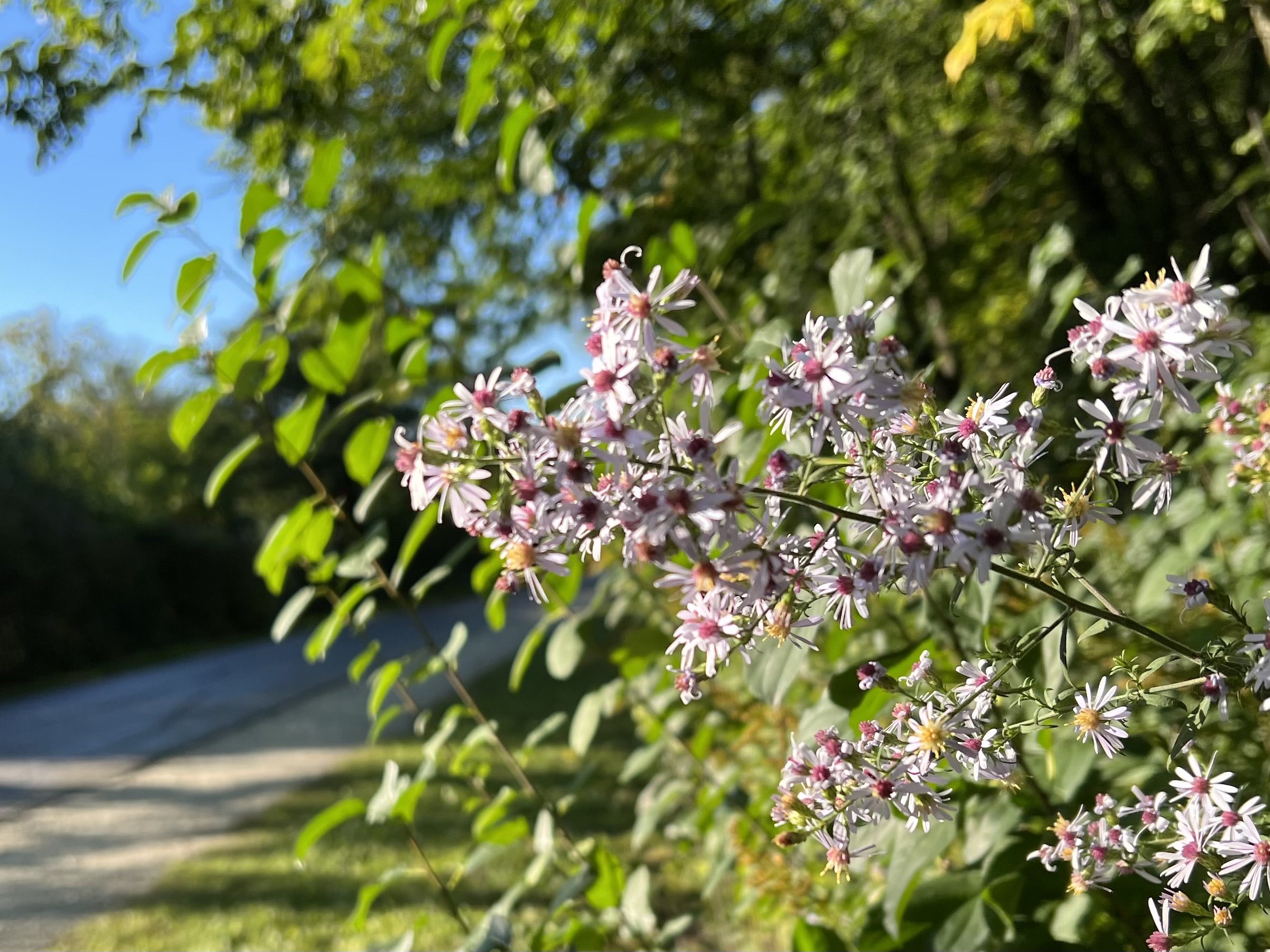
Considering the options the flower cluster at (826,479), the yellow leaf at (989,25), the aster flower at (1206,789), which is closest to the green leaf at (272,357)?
the flower cluster at (826,479)

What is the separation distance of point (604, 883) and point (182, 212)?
180 centimetres

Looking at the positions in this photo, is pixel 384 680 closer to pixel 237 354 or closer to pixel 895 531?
pixel 237 354

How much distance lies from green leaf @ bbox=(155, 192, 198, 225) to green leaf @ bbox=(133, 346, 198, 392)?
28 centimetres

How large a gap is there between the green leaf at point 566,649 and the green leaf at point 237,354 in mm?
937

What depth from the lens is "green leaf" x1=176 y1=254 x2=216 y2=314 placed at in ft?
6.16

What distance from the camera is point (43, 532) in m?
15.3

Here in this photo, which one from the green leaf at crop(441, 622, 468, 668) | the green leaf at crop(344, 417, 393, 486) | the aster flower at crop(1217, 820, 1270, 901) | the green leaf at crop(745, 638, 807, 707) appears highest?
the green leaf at crop(344, 417, 393, 486)

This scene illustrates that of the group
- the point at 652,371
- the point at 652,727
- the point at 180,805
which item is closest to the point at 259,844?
the point at 180,805

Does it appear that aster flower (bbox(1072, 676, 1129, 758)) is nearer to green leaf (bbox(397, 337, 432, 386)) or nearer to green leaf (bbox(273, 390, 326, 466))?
green leaf (bbox(397, 337, 432, 386))

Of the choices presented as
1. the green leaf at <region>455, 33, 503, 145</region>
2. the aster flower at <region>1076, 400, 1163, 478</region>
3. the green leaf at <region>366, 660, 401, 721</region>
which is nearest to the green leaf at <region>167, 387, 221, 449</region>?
the green leaf at <region>366, 660, 401, 721</region>

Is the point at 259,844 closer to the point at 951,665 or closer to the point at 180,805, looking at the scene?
the point at 180,805

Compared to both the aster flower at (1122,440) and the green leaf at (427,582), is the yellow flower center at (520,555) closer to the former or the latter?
the aster flower at (1122,440)

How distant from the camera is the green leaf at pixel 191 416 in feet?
6.12

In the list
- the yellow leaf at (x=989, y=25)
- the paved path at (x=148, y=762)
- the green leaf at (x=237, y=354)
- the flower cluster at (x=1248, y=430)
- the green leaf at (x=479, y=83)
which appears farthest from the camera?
the paved path at (x=148, y=762)
